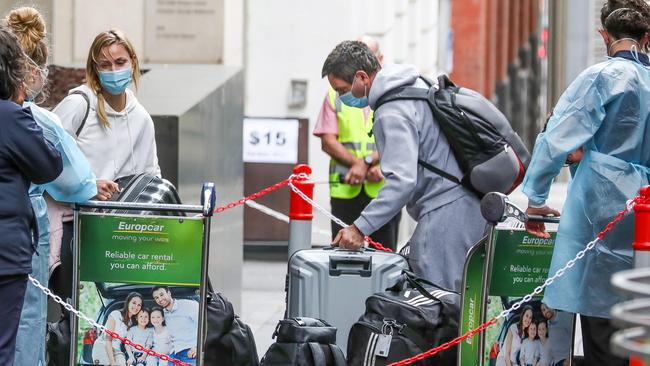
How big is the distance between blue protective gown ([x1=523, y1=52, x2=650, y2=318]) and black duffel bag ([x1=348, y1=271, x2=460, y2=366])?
75 centimetres

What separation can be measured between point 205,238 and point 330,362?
0.83m

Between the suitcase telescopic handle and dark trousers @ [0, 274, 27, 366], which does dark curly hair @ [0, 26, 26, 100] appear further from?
the suitcase telescopic handle

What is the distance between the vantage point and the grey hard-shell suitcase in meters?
7.41

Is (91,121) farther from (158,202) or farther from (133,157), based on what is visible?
(158,202)

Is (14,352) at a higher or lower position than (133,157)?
lower

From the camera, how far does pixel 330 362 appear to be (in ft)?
22.1

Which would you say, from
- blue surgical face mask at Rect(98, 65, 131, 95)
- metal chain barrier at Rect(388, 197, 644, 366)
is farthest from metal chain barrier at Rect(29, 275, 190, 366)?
blue surgical face mask at Rect(98, 65, 131, 95)

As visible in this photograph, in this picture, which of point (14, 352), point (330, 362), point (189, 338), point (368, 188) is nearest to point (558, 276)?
point (330, 362)

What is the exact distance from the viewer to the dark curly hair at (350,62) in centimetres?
756

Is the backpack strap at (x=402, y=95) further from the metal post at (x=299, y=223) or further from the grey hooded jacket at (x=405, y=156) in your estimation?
the metal post at (x=299, y=223)

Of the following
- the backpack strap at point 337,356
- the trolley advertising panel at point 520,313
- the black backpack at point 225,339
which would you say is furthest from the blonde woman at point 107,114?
the trolley advertising panel at point 520,313

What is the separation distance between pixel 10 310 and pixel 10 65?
0.91m

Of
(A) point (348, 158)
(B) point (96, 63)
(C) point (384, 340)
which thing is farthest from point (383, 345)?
(A) point (348, 158)

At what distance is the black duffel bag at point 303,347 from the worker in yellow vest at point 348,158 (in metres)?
3.31
